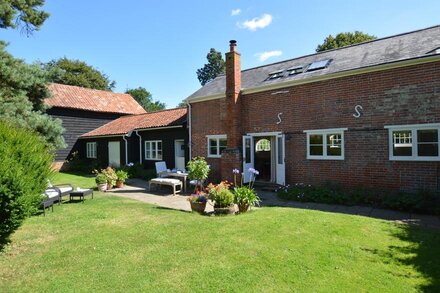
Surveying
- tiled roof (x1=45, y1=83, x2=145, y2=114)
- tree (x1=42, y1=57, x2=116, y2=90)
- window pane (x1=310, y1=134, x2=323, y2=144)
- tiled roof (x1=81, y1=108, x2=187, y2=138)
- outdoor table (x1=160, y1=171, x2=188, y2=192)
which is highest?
tree (x1=42, y1=57, x2=116, y2=90)

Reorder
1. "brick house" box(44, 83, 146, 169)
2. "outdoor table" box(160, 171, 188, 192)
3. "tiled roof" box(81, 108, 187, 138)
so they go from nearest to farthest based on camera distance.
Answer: "outdoor table" box(160, 171, 188, 192) < "tiled roof" box(81, 108, 187, 138) < "brick house" box(44, 83, 146, 169)

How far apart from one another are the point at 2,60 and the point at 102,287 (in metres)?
13.9

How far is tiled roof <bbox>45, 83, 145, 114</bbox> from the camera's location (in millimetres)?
23297

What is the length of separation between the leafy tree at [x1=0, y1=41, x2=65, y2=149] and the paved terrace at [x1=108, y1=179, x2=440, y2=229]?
518cm

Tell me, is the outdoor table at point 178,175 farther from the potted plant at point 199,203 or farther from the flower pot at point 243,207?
the flower pot at point 243,207

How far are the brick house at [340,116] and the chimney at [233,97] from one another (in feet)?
0.16

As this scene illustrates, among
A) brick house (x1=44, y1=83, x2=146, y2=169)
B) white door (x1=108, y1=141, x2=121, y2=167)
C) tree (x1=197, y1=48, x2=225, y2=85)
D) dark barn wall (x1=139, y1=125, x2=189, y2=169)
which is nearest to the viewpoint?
dark barn wall (x1=139, y1=125, x2=189, y2=169)

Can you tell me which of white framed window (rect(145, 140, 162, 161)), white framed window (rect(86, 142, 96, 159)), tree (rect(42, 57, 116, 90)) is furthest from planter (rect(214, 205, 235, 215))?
tree (rect(42, 57, 116, 90))

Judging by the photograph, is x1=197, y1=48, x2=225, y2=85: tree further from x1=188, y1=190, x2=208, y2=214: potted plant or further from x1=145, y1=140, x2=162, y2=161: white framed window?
x1=188, y1=190, x2=208, y2=214: potted plant

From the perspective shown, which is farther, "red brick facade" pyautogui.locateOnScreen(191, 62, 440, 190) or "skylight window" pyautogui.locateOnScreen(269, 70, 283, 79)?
"skylight window" pyautogui.locateOnScreen(269, 70, 283, 79)

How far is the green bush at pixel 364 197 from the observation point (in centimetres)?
837

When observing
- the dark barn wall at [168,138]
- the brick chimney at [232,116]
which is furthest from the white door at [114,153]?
the brick chimney at [232,116]

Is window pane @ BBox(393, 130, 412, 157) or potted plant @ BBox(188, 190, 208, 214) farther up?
window pane @ BBox(393, 130, 412, 157)

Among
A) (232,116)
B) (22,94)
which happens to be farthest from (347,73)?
(22,94)
